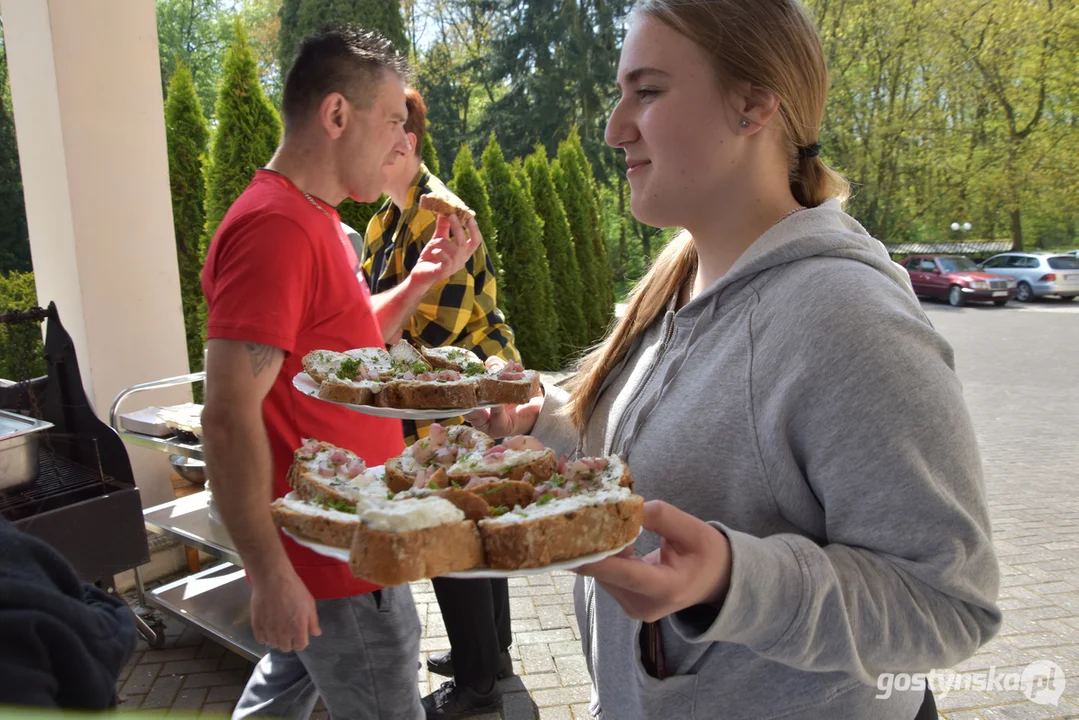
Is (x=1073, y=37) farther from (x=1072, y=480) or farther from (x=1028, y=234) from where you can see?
(x=1072, y=480)

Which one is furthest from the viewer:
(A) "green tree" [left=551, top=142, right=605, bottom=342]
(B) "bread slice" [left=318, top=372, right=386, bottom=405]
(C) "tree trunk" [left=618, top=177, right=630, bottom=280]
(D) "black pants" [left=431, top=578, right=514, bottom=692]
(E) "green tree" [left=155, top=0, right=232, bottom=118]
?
(C) "tree trunk" [left=618, top=177, right=630, bottom=280]

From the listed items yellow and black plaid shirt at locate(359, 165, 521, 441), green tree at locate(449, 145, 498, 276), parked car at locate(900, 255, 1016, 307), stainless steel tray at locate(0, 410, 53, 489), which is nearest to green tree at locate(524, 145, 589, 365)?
green tree at locate(449, 145, 498, 276)

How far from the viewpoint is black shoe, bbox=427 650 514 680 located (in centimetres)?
366

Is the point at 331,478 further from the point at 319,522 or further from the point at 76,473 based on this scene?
the point at 76,473

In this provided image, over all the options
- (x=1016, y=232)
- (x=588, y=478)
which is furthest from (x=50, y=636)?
(x=1016, y=232)

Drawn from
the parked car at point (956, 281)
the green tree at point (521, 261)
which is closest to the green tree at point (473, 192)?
the green tree at point (521, 261)

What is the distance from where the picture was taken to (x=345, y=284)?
227 cm

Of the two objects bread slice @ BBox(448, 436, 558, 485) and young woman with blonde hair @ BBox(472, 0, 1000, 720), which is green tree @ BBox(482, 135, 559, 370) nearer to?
young woman with blonde hair @ BBox(472, 0, 1000, 720)

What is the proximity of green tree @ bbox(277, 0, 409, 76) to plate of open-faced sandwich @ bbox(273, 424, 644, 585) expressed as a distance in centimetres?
1046

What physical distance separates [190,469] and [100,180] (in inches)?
64.6

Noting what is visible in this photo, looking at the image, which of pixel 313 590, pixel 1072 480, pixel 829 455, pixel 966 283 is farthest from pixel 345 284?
pixel 966 283

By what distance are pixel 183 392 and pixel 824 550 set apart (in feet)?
14.0

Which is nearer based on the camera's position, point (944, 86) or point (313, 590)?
point (313, 590)

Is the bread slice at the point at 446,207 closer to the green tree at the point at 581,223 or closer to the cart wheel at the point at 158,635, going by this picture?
the cart wheel at the point at 158,635
